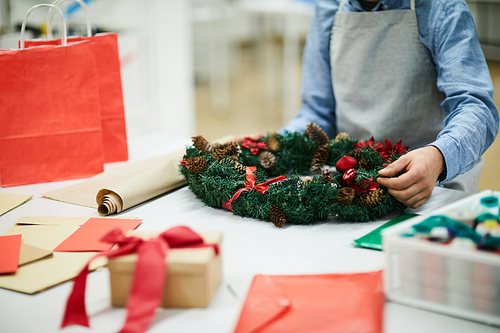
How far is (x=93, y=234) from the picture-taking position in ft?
2.60

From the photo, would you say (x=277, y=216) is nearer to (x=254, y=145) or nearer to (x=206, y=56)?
(x=254, y=145)

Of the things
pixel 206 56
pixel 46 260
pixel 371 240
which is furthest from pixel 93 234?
pixel 206 56

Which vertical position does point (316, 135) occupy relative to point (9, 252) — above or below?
above

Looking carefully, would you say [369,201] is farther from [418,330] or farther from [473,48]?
[473,48]

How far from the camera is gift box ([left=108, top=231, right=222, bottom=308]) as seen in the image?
56 centimetres

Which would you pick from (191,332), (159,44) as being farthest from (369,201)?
(159,44)

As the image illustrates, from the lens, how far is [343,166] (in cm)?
88

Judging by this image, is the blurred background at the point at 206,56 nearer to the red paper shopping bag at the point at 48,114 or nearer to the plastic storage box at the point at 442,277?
the red paper shopping bag at the point at 48,114

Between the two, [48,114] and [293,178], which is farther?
[48,114]

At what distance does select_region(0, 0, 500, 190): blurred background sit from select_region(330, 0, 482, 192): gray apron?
643 mm

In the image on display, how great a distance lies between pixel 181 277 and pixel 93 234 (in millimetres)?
294


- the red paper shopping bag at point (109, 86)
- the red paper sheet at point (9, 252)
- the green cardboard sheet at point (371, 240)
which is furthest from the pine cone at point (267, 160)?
the red paper sheet at point (9, 252)

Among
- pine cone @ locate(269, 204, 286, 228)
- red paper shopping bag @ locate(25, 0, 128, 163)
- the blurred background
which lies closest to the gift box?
pine cone @ locate(269, 204, 286, 228)

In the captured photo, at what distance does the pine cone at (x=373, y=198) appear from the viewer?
2.63 ft
